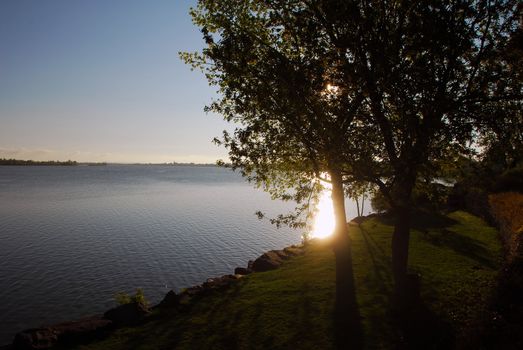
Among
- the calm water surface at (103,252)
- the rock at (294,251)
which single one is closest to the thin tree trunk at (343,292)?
the rock at (294,251)

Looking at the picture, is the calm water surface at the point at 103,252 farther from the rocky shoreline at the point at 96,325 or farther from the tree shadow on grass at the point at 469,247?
the tree shadow on grass at the point at 469,247

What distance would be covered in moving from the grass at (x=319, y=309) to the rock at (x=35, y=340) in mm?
1605

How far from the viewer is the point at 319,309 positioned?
18641mm

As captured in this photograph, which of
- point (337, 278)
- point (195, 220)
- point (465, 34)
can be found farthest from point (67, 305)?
point (195, 220)

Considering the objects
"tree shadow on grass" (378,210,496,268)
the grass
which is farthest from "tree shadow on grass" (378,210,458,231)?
the grass

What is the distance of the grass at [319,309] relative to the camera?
620 inches

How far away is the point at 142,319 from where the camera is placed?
19.9 meters

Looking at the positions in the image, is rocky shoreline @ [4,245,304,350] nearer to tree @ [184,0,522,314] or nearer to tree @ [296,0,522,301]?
tree @ [184,0,522,314]

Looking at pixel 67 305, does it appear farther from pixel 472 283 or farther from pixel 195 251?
pixel 472 283

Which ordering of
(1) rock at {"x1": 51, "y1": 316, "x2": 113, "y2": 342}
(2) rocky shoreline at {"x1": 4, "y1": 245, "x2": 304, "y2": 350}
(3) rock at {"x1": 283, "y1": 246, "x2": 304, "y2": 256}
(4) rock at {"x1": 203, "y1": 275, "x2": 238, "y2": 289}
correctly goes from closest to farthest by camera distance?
(2) rocky shoreline at {"x1": 4, "y1": 245, "x2": 304, "y2": 350} < (1) rock at {"x1": 51, "y1": 316, "x2": 113, "y2": 342} < (4) rock at {"x1": 203, "y1": 275, "x2": 238, "y2": 289} < (3) rock at {"x1": 283, "y1": 246, "x2": 304, "y2": 256}

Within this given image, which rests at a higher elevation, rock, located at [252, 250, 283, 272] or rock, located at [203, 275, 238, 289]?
rock, located at [252, 250, 283, 272]

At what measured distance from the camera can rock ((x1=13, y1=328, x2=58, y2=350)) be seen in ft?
56.7

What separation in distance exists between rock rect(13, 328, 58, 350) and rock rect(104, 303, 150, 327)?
2.92m

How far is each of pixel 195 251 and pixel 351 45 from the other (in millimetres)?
33416
